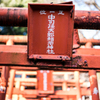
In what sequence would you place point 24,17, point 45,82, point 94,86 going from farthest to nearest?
point 45,82 < point 94,86 < point 24,17

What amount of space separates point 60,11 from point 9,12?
27.6 inches

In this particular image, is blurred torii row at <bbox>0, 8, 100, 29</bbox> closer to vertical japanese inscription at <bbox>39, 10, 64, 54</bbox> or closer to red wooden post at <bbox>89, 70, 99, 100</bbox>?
vertical japanese inscription at <bbox>39, 10, 64, 54</bbox>

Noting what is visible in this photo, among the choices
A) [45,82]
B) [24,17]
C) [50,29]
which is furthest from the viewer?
[45,82]

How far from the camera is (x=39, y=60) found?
5.18 feet

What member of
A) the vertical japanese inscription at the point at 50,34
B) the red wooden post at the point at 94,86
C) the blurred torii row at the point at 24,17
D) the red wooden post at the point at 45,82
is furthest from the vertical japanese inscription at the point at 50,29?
the red wooden post at the point at 45,82

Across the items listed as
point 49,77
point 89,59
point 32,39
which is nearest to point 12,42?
point 49,77

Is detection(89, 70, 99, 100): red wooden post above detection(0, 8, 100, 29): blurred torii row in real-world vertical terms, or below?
below

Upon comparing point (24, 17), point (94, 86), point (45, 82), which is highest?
point (24, 17)

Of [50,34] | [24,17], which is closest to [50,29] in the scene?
[50,34]

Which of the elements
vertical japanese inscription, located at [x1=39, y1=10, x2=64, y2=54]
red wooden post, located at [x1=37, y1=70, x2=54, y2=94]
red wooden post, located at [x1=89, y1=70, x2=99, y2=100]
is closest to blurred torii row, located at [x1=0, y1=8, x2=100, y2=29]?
vertical japanese inscription, located at [x1=39, y1=10, x2=64, y2=54]

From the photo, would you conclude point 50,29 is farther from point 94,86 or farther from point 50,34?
point 94,86

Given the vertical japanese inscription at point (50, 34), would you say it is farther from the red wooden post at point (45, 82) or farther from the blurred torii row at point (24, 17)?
the red wooden post at point (45, 82)

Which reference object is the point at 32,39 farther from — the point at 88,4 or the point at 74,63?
the point at 88,4

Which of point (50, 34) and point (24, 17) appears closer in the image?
point (50, 34)
